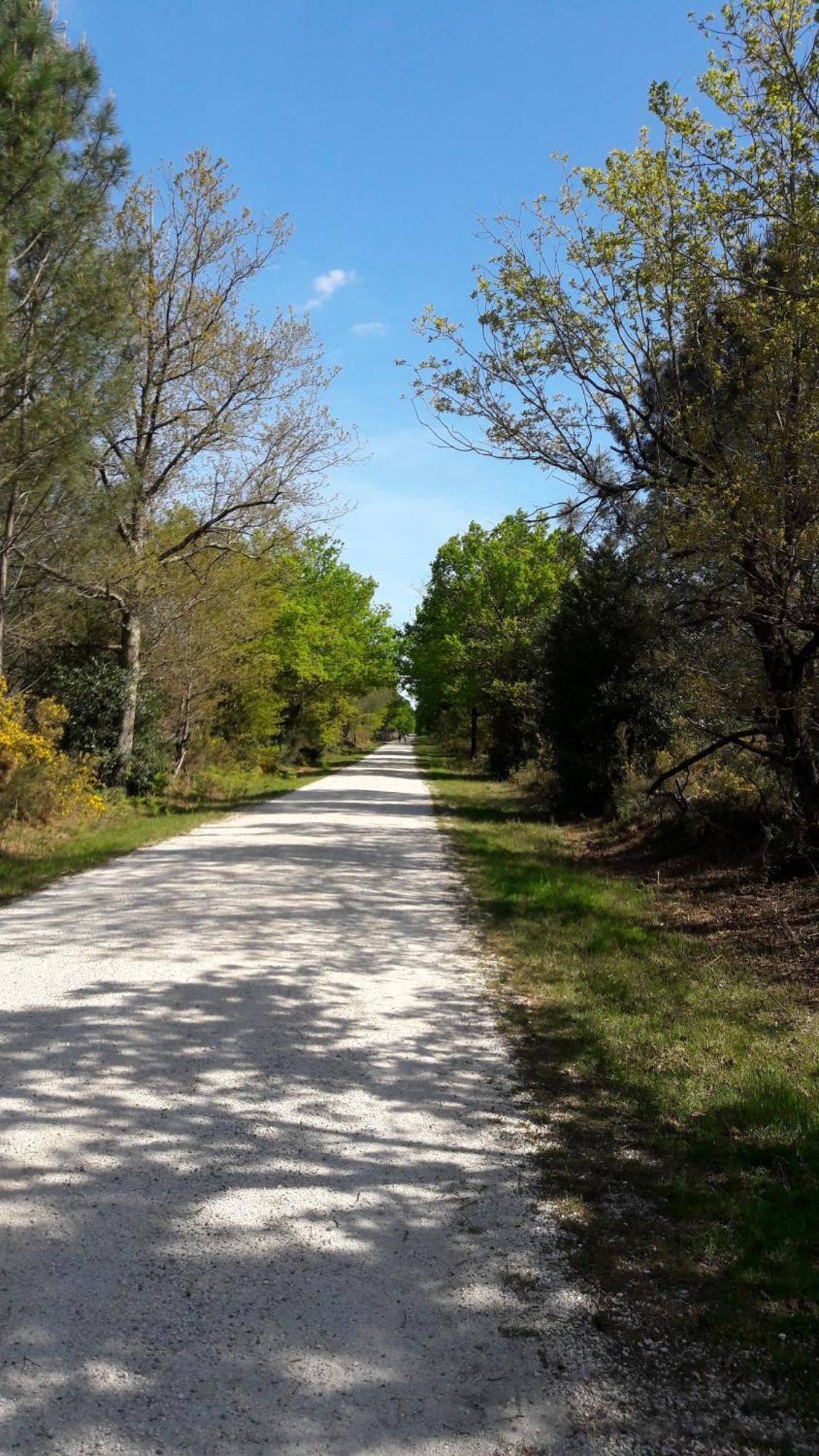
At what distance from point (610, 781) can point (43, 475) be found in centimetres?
1127

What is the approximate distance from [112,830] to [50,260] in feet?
27.5

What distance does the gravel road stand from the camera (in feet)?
8.63

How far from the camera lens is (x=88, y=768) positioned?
16969mm

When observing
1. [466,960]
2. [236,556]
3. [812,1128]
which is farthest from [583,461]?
[236,556]

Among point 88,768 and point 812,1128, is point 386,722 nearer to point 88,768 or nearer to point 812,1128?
point 88,768

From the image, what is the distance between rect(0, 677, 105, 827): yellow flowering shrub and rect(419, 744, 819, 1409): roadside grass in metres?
8.07

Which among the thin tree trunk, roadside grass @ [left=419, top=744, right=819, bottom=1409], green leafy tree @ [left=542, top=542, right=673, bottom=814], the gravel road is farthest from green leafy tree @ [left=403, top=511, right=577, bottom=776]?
the gravel road

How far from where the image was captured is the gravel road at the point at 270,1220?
104 inches

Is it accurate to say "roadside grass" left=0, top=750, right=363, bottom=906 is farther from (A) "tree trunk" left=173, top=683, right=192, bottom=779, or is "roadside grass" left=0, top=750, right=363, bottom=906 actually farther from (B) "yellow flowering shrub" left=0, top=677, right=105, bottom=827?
(A) "tree trunk" left=173, top=683, right=192, bottom=779

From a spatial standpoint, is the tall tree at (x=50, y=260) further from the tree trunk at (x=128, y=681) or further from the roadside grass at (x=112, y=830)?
the tree trunk at (x=128, y=681)

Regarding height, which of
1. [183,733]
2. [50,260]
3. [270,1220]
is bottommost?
[270,1220]

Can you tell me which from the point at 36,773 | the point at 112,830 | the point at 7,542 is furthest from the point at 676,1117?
the point at 112,830

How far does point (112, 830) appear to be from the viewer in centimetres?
1577

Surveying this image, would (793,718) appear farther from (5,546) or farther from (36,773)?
(36,773)
